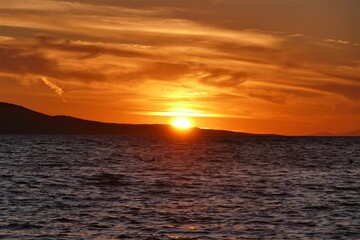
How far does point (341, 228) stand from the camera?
33438 mm

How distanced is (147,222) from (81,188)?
1876 cm

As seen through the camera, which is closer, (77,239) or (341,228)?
(77,239)

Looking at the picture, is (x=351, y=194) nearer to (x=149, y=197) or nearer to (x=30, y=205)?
(x=149, y=197)

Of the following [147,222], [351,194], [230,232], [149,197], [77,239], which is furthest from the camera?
[351,194]

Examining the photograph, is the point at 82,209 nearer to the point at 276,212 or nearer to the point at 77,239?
the point at 77,239

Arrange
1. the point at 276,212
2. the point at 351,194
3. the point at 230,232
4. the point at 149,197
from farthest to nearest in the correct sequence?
the point at 351,194
the point at 149,197
the point at 276,212
the point at 230,232

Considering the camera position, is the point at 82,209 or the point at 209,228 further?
the point at 82,209

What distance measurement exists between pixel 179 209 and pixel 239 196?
8.85m

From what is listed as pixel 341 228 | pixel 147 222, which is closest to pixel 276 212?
pixel 341 228

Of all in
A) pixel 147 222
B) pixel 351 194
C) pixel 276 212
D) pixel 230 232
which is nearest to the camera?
pixel 230 232

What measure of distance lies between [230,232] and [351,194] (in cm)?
2158

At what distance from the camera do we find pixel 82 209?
129 feet

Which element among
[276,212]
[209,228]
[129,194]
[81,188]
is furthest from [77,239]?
[81,188]

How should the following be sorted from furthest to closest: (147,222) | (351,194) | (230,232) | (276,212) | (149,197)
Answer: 1. (351,194)
2. (149,197)
3. (276,212)
4. (147,222)
5. (230,232)
